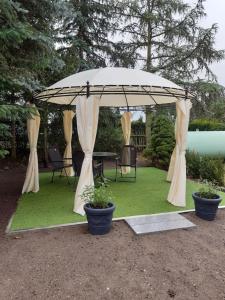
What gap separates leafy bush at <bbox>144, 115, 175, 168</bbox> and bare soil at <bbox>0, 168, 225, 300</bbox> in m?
4.79

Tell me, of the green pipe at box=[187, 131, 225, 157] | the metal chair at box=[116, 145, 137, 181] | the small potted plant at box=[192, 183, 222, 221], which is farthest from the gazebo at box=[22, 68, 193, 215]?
the green pipe at box=[187, 131, 225, 157]

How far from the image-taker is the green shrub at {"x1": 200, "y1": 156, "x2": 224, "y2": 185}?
6.45 m

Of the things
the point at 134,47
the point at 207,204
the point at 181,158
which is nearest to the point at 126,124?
the point at 181,158

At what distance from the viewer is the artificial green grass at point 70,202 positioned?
4.07m

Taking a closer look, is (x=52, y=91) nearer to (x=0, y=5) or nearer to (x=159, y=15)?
(x=0, y=5)

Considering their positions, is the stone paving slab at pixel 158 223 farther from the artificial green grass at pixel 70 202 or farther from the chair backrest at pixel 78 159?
the chair backrest at pixel 78 159

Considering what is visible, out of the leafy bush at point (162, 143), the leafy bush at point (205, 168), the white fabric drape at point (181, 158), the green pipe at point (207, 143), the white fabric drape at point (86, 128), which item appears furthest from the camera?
the green pipe at point (207, 143)

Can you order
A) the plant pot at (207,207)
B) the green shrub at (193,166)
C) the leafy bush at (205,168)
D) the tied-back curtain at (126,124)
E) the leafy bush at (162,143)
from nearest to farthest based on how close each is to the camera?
the plant pot at (207,207), the leafy bush at (205,168), the green shrub at (193,166), the tied-back curtain at (126,124), the leafy bush at (162,143)

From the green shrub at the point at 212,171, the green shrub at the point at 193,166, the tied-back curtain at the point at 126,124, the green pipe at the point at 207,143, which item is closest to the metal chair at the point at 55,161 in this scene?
the tied-back curtain at the point at 126,124

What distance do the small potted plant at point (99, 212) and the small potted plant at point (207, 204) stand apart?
151 centimetres

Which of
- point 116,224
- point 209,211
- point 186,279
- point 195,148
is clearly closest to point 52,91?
point 116,224

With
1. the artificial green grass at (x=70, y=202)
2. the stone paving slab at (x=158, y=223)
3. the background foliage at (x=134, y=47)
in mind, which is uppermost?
the background foliage at (x=134, y=47)

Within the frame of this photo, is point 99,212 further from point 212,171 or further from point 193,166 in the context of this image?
point 193,166

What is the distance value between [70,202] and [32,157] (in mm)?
1379
